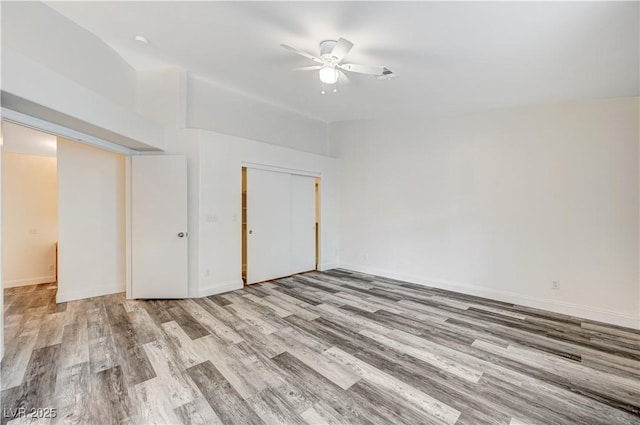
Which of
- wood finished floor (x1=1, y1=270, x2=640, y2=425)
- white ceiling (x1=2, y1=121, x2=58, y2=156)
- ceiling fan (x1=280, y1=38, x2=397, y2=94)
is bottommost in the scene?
wood finished floor (x1=1, y1=270, x2=640, y2=425)

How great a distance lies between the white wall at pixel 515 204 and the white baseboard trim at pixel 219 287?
105 inches

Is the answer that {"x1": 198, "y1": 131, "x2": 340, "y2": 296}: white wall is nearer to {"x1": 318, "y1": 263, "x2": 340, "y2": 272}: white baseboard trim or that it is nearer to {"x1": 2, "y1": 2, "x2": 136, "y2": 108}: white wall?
{"x1": 2, "y1": 2, "x2": 136, "y2": 108}: white wall

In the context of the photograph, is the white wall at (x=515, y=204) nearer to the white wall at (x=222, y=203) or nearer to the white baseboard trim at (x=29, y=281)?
the white wall at (x=222, y=203)

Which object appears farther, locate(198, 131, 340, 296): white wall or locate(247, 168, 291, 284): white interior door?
locate(247, 168, 291, 284): white interior door

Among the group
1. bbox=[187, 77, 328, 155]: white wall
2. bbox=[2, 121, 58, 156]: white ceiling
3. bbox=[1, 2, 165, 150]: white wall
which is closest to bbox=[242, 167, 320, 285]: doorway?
bbox=[187, 77, 328, 155]: white wall

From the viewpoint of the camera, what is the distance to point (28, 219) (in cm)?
473

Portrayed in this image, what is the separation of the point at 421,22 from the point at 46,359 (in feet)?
14.7

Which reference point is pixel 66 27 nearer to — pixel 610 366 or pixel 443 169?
pixel 443 169

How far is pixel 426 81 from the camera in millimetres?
3338

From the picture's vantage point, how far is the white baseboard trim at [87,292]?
12.2 ft

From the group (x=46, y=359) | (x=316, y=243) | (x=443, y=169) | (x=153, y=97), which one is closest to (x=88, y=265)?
(x=46, y=359)

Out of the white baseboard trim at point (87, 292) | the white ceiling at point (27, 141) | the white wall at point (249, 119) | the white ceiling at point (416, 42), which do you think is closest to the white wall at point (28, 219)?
the white ceiling at point (27, 141)

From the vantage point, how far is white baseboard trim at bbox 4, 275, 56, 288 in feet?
14.7

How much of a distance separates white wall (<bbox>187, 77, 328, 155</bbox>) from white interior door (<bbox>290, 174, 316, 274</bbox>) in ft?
2.70
